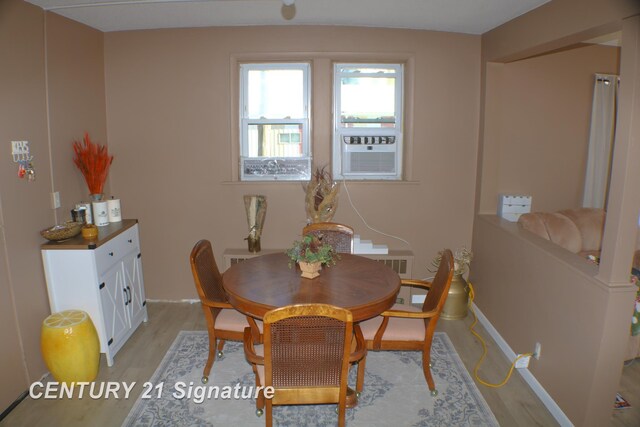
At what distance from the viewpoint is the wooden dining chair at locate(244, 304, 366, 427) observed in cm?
195

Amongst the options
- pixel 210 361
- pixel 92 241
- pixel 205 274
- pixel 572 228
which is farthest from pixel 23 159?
pixel 572 228

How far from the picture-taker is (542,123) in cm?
407

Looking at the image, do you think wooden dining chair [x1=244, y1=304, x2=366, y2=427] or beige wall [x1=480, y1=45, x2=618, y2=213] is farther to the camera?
beige wall [x1=480, y1=45, x2=618, y2=213]

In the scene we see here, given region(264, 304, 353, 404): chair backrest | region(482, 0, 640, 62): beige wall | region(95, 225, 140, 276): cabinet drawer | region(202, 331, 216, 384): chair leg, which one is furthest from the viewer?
region(95, 225, 140, 276): cabinet drawer

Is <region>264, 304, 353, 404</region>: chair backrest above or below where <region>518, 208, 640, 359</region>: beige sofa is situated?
below

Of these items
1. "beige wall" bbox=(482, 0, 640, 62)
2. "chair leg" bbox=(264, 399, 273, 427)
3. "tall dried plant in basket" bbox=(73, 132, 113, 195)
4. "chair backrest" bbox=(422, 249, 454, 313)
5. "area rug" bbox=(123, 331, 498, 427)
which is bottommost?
"area rug" bbox=(123, 331, 498, 427)

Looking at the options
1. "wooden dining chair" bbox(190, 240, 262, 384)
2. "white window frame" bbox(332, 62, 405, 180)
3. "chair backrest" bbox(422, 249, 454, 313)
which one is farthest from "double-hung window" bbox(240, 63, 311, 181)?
"chair backrest" bbox(422, 249, 454, 313)

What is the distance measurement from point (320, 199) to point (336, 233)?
1.51 ft

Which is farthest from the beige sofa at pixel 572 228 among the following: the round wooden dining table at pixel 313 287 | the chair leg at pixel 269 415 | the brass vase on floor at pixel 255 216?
the chair leg at pixel 269 415

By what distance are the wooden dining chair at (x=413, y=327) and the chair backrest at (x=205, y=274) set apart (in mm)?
1022

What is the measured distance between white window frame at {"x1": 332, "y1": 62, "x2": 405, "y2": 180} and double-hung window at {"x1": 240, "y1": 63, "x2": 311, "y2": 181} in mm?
260

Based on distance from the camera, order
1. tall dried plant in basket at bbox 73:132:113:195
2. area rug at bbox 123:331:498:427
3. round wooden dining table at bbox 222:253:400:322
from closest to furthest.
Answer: round wooden dining table at bbox 222:253:400:322 → area rug at bbox 123:331:498:427 → tall dried plant in basket at bbox 73:132:113:195

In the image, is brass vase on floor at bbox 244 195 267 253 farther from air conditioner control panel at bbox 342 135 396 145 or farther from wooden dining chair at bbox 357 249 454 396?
wooden dining chair at bbox 357 249 454 396

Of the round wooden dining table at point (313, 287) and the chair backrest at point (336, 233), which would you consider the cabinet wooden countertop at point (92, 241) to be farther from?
the chair backrest at point (336, 233)
